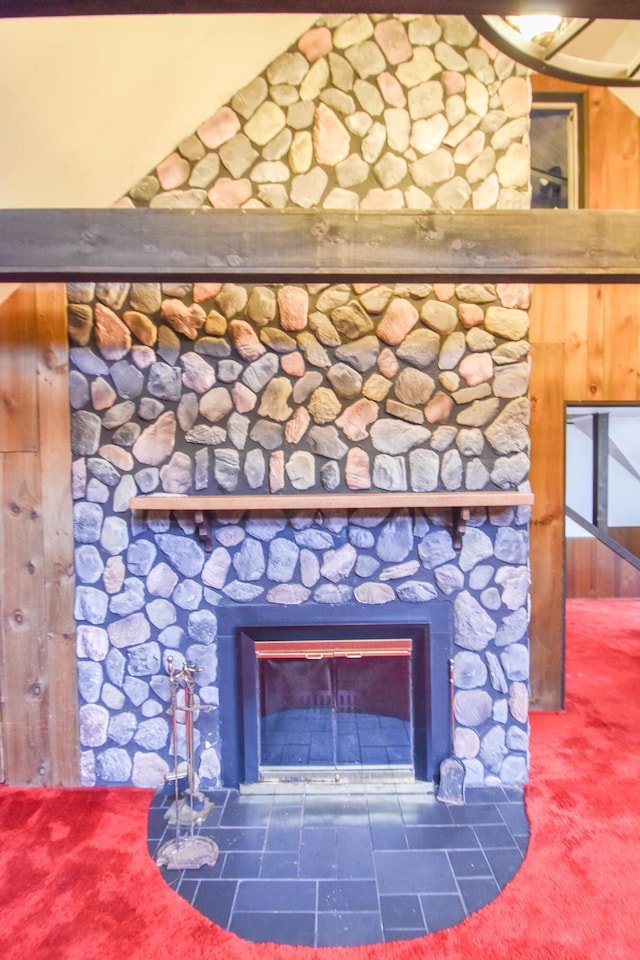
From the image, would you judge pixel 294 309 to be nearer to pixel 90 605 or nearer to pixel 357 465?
pixel 357 465

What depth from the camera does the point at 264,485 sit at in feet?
7.79

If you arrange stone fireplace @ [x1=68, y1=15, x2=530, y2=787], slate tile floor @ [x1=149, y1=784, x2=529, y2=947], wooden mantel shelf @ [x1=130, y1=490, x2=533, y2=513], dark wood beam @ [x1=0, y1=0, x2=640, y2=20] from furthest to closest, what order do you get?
stone fireplace @ [x1=68, y1=15, x2=530, y2=787] → wooden mantel shelf @ [x1=130, y1=490, x2=533, y2=513] → slate tile floor @ [x1=149, y1=784, x2=529, y2=947] → dark wood beam @ [x1=0, y1=0, x2=640, y2=20]

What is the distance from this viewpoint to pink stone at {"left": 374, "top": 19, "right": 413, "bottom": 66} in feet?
7.50

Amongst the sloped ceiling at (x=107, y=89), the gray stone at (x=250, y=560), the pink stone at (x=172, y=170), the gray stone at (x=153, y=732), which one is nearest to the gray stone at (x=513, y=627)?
the gray stone at (x=250, y=560)

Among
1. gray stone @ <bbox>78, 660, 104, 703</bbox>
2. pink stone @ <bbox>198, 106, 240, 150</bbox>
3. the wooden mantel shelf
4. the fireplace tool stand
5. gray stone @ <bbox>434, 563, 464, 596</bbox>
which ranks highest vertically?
pink stone @ <bbox>198, 106, 240, 150</bbox>

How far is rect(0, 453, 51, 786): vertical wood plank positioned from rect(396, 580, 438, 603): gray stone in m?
1.63

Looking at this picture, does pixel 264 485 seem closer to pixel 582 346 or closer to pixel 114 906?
pixel 114 906

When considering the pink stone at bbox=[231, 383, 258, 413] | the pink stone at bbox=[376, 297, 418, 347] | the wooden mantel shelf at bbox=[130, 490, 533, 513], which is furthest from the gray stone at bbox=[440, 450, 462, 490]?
the pink stone at bbox=[231, 383, 258, 413]

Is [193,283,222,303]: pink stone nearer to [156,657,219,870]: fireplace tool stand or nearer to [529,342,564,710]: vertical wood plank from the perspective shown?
[156,657,219,870]: fireplace tool stand

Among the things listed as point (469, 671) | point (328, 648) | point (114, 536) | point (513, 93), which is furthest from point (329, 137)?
point (469, 671)

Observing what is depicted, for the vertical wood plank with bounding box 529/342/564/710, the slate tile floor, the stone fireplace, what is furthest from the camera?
the vertical wood plank with bounding box 529/342/564/710

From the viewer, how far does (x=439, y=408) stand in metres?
2.36

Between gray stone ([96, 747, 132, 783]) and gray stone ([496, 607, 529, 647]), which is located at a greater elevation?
gray stone ([496, 607, 529, 647])

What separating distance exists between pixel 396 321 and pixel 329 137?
2.75 feet
